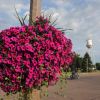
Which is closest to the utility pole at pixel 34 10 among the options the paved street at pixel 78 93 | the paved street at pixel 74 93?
the paved street at pixel 74 93

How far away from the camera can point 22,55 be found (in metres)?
8.91

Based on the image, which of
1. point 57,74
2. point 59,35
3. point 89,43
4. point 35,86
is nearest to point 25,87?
point 35,86

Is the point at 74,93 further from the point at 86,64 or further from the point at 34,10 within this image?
the point at 86,64

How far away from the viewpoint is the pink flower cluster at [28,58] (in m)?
8.88

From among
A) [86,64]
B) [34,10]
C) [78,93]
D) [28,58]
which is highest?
[86,64]

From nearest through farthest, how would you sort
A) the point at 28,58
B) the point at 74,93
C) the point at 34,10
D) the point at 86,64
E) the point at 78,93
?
the point at 28,58 < the point at 34,10 < the point at 78,93 < the point at 74,93 < the point at 86,64

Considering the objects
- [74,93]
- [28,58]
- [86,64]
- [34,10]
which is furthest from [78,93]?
[86,64]

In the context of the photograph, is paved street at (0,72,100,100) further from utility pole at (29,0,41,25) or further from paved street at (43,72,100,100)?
utility pole at (29,0,41,25)

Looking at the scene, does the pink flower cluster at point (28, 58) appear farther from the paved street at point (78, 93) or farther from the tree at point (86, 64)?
the tree at point (86, 64)

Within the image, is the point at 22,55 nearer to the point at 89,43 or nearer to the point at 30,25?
the point at 30,25

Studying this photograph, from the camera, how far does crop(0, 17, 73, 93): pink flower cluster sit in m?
8.88

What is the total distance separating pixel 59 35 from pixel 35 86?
4.10 ft

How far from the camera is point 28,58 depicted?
351 inches

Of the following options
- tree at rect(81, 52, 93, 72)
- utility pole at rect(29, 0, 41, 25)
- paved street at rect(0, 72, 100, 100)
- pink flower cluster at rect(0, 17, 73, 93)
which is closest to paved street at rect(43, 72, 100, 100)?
paved street at rect(0, 72, 100, 100)
